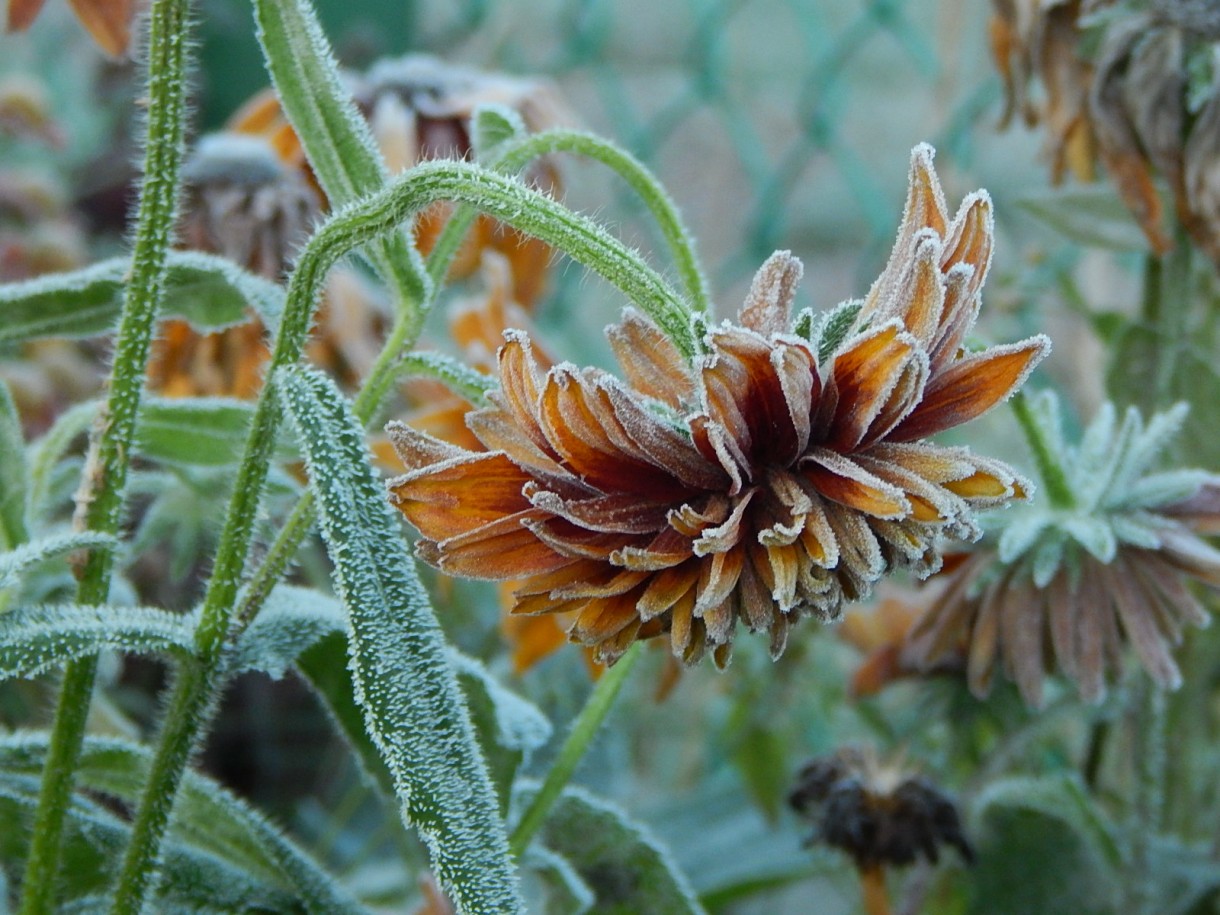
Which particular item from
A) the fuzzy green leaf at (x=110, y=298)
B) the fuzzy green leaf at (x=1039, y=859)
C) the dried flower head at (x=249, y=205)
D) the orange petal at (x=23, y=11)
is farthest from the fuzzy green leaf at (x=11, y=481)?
the fuzzy green leaf at (x=1039, y=859)

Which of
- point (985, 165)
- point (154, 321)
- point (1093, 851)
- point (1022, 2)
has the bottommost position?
point (1093, 851)

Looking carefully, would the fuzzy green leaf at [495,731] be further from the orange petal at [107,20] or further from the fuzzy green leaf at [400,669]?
the orange petal at [107,20]

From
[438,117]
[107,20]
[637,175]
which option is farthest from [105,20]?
[438,117]

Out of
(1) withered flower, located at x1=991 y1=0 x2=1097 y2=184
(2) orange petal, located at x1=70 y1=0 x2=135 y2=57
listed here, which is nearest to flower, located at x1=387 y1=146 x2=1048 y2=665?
(2) orange petal, located at x1=70 y1=0 x2=135 y2=57

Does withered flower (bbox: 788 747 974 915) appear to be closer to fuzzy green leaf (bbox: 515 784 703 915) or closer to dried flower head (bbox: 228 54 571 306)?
fuzzy green leaf (bbox: 515 784 703 915)

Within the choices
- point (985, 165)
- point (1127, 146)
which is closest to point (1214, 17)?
point (1127, 146)

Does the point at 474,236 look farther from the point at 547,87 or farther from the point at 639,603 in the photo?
the point at 639,603
